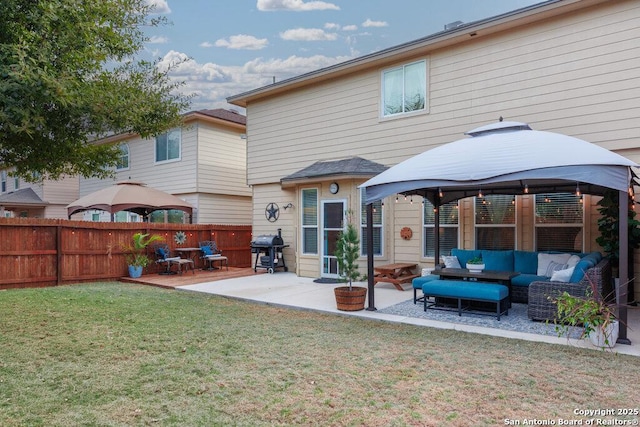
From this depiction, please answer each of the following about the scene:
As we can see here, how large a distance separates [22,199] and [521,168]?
23461 mm

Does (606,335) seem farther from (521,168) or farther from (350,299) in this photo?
(350,299)

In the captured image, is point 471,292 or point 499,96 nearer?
point 471,292

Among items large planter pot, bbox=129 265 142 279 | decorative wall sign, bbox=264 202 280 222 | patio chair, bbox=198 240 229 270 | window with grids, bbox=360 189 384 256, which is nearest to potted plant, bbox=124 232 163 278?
large planter pot, bbox=129 265 142 279

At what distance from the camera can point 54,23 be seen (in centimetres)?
454

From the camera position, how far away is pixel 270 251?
12.1 m

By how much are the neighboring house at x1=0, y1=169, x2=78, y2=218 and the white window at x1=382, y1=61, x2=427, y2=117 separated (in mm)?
18286

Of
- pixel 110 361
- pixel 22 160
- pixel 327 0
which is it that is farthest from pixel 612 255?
pixel 327 0

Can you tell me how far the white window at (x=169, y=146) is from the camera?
51.9 ft

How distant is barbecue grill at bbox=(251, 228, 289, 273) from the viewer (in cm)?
1205

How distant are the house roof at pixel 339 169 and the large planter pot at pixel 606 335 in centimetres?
589

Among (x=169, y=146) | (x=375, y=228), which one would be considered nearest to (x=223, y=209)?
(x=169, y=146)

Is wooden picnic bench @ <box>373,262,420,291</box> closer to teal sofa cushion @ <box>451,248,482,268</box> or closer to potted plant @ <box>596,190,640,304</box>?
teal sofa cushion @ <box>451,248,482,268</box>

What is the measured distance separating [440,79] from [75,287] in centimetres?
993

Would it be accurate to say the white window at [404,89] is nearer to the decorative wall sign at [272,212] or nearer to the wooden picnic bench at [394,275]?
the wooden picnic bench at [394,275]
